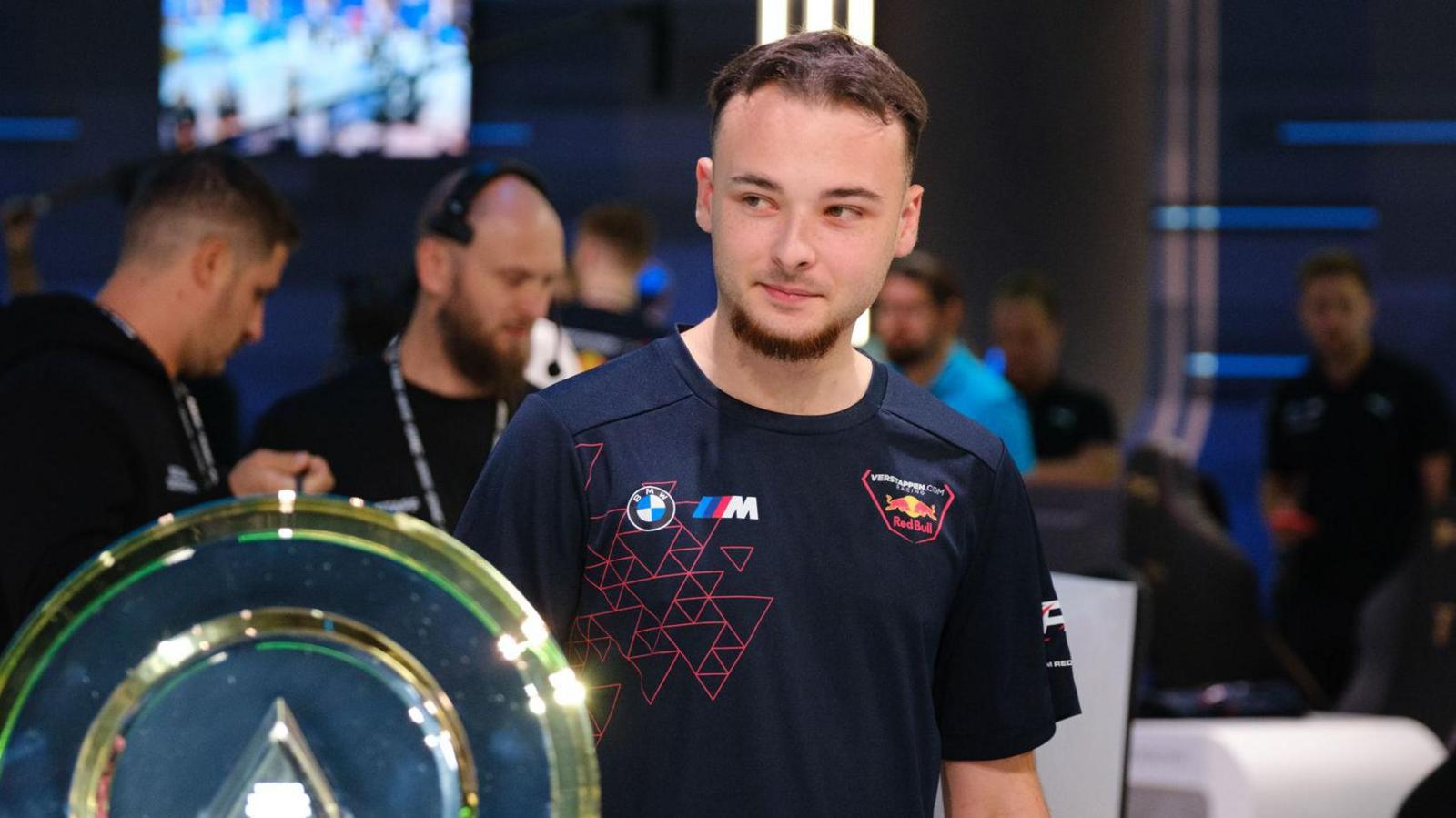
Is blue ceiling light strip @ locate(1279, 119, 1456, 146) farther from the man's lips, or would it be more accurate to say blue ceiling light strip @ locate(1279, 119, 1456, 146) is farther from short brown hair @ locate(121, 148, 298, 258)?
the man's lips

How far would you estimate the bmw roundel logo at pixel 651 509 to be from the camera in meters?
1.30

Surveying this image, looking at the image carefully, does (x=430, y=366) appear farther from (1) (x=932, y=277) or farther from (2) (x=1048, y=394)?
(2) (x=1048, y=394)

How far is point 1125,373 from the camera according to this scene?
5477 mm

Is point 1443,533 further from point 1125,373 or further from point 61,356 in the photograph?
point 61,356

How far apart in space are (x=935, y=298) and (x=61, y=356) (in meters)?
2.66

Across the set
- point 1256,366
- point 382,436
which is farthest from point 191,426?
point 1256,366

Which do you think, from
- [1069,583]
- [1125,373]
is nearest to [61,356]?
[1069,583]

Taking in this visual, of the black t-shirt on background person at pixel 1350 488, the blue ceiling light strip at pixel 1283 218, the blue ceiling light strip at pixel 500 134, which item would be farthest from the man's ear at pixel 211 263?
the blue ceiling light strip at pixel 500 134

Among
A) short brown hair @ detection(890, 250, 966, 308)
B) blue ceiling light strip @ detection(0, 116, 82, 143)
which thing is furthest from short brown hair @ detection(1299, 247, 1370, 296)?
blue ceiling light strip @ detection(0, 116, 82, 143)

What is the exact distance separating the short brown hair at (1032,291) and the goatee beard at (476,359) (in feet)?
8.86

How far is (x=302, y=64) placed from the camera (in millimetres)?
8023

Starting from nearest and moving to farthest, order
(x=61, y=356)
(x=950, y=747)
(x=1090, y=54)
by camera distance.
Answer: (x=950, y=747)
(x=61, y=356)
(x=1090, y=54)

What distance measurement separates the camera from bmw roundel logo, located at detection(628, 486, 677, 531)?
4.26ft

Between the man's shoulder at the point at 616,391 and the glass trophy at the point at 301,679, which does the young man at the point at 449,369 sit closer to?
the man's shoulder at the point at 616,391
